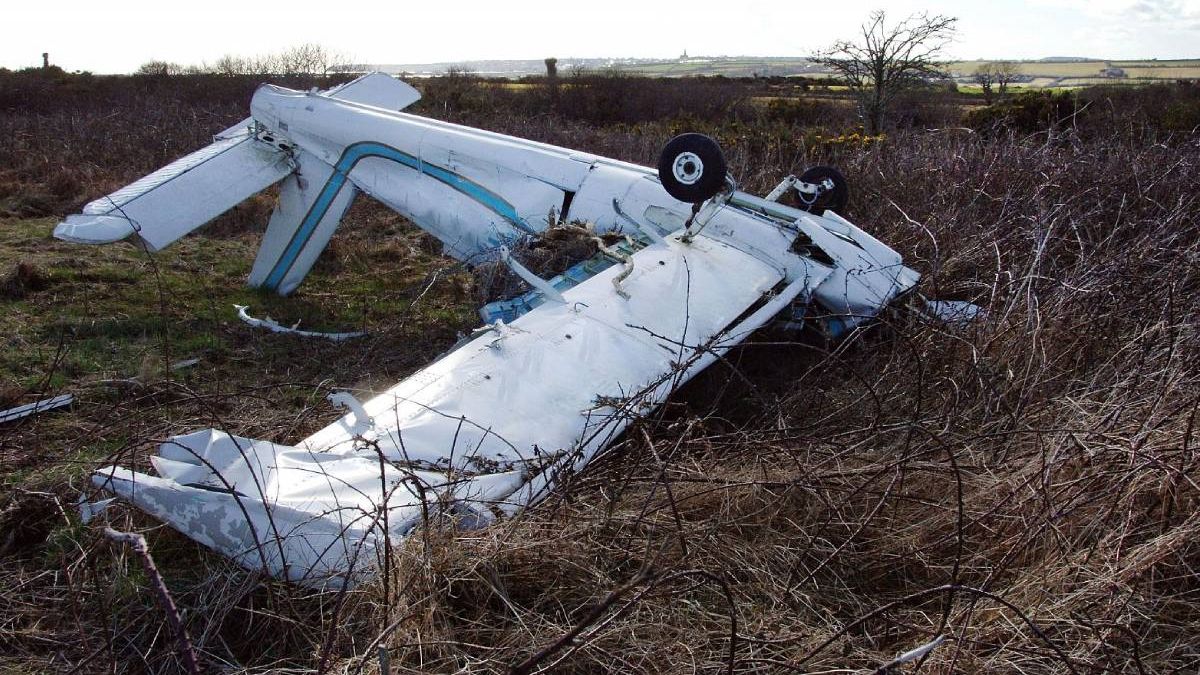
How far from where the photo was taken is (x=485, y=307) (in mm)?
4910

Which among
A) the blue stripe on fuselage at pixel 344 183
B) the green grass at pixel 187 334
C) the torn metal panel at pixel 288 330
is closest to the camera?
the green grass at pixel 187 334

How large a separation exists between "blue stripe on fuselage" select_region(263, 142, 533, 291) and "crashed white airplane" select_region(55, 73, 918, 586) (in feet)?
0.05

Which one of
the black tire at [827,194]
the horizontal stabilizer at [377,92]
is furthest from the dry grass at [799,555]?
the horizontal stabilizer at [377,92]

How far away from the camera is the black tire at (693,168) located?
216 inches

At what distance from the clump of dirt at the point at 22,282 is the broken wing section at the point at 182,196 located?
1.65 metres

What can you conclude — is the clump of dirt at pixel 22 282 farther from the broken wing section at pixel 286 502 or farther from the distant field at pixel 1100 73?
the distant field at pixel 1100 73

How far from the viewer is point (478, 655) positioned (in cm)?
248

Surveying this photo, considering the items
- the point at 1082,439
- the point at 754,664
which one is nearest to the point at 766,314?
the point at 1082,439

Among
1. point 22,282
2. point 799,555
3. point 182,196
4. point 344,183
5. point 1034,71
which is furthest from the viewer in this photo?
point 1034,71

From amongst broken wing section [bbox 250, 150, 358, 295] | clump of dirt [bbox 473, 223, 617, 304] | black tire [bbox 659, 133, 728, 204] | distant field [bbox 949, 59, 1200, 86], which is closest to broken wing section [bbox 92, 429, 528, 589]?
black tire [bbox 659, 133, 728, 204]

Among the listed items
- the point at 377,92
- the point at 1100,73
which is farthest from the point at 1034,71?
the point at 377,92

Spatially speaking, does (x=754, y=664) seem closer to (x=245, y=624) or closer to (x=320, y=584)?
(x=320, y=584)

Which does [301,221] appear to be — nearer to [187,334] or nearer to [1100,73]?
[187,334]

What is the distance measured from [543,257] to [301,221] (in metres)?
2.84
